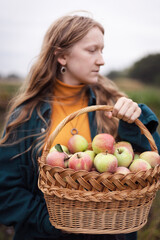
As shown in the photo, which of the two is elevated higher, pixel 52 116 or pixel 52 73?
pixel 52 73

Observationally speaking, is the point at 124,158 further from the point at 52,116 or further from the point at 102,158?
the point at 52,116

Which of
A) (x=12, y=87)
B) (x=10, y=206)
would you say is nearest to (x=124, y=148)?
(x=10, y=206)

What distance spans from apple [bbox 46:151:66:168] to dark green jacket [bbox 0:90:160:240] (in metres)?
0.45

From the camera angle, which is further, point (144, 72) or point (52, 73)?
point (144, 72)

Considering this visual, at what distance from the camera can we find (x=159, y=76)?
6.69 m

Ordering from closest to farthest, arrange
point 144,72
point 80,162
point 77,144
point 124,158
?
point 80,162 < point 124,158 < point 77,144 < point 144,72

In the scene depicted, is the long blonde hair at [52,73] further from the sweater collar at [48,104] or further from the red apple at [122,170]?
the red apple at [122,170]

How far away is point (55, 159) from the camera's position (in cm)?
119

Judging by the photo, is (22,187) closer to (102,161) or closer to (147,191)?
(102,161)

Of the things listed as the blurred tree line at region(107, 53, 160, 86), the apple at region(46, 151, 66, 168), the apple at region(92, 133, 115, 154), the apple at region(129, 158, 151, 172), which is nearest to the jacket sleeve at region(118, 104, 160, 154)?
the apple at region(92, 133, 115, 154)

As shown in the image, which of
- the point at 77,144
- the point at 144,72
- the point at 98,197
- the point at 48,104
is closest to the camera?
the point at 98,197

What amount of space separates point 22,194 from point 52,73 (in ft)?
2.96

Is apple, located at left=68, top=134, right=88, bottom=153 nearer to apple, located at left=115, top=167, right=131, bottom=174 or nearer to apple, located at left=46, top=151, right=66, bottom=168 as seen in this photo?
apple, located at left=46, top=151, right=66, bottom=168

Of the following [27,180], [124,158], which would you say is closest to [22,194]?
[27,180]
